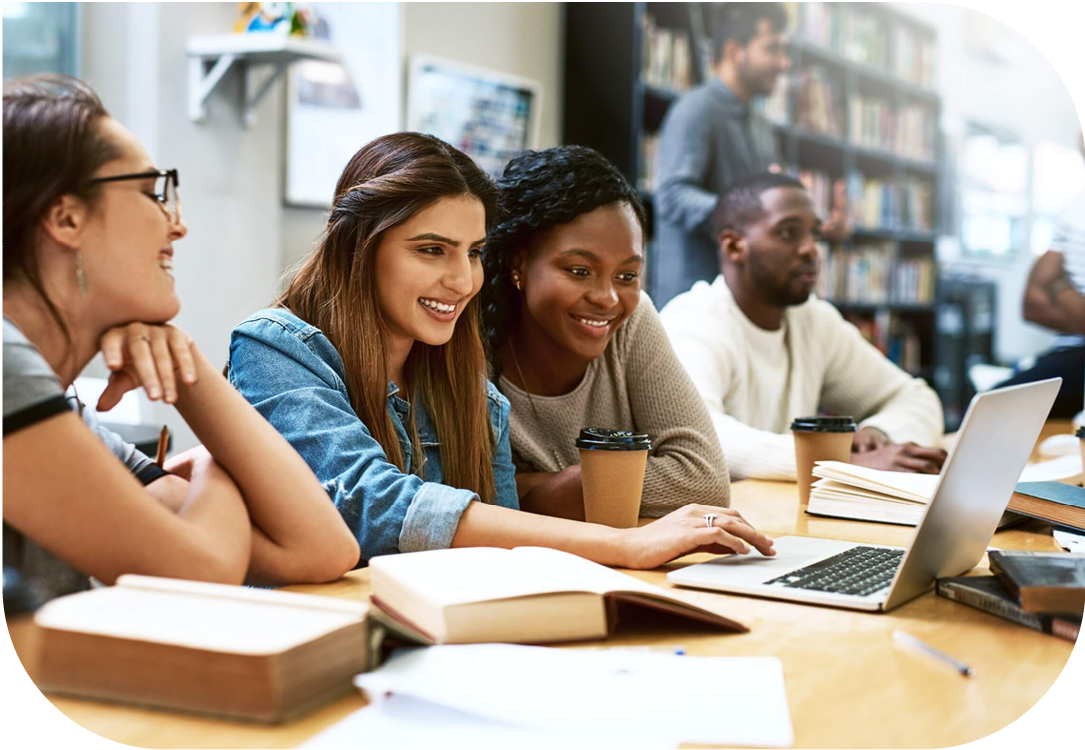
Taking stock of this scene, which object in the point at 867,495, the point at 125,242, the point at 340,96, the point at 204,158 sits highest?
the point at 340,96

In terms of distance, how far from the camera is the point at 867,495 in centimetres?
151

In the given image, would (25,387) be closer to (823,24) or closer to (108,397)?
(108,397)

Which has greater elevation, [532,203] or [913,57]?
[913,57]

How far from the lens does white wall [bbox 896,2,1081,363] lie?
6625 mm

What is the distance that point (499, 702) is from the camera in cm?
68

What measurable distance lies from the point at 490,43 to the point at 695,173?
1.07m

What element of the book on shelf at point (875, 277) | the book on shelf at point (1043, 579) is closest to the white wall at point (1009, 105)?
the book on shelf at point (875, 277)

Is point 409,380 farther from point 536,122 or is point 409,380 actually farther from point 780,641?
point 536,122

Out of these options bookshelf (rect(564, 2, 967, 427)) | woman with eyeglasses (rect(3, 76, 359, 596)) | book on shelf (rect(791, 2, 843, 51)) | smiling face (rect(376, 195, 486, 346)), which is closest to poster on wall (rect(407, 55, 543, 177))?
bookshelf (rect(564, 2, 967, 427))

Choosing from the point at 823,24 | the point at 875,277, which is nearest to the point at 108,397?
the point at 823,24

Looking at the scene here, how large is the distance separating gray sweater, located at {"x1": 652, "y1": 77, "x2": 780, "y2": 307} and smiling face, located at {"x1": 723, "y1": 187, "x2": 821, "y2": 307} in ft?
2.20

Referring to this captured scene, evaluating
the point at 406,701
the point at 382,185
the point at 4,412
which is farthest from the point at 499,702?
the point at 382,185

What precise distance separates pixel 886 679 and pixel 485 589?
0.32 metres

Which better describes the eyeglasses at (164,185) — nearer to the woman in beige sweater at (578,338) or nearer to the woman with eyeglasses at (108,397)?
the woman with eyeglasses at (108,397)
